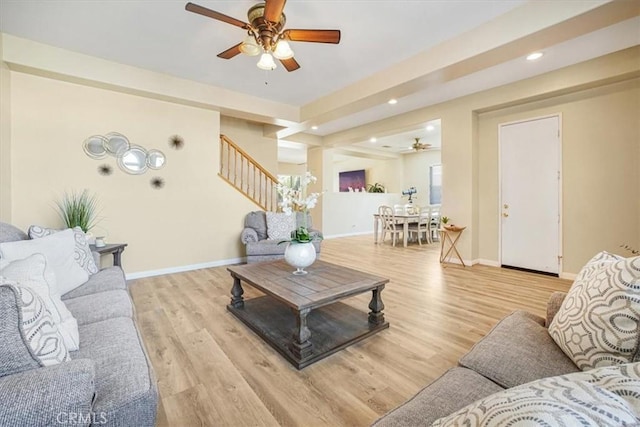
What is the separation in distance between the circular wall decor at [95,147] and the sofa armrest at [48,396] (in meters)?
3.77

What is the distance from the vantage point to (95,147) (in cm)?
367

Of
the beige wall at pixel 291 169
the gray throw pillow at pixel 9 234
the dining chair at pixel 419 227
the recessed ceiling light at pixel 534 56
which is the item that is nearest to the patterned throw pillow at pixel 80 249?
the gray throw pillow at pixel 9 234

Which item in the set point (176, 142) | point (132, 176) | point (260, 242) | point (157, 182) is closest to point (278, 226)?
point (260, 242)

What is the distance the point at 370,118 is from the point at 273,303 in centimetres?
447

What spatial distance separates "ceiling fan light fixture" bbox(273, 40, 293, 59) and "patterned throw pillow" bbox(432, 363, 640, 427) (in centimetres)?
276

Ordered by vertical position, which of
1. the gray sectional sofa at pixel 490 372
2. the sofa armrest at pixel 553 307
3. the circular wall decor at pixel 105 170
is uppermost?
the circular wall decor at pixel 105 170

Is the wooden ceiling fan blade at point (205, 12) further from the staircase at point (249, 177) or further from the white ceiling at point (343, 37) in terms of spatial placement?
the staircase at point (249, 177)

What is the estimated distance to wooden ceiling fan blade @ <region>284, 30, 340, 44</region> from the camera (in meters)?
2.32

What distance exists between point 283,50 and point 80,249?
249 cm

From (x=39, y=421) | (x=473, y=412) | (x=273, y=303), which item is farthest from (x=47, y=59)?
(x=473, y=412)

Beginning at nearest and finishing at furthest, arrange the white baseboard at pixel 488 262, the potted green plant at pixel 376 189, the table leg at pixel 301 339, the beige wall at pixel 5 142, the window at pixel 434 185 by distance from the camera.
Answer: the table leg at pixel 301 339, the beige wall at pixel 5 142, the white baseboard at pixel 488 262, the window at pixel 434 185, the potted green plant at pixel 376 189

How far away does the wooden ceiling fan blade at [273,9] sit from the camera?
2057mm

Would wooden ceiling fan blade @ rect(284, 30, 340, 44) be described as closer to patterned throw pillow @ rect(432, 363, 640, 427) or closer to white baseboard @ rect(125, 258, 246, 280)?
patterned throw pillow @ rect(432, 363, 640, 427)

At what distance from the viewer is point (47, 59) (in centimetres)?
313
